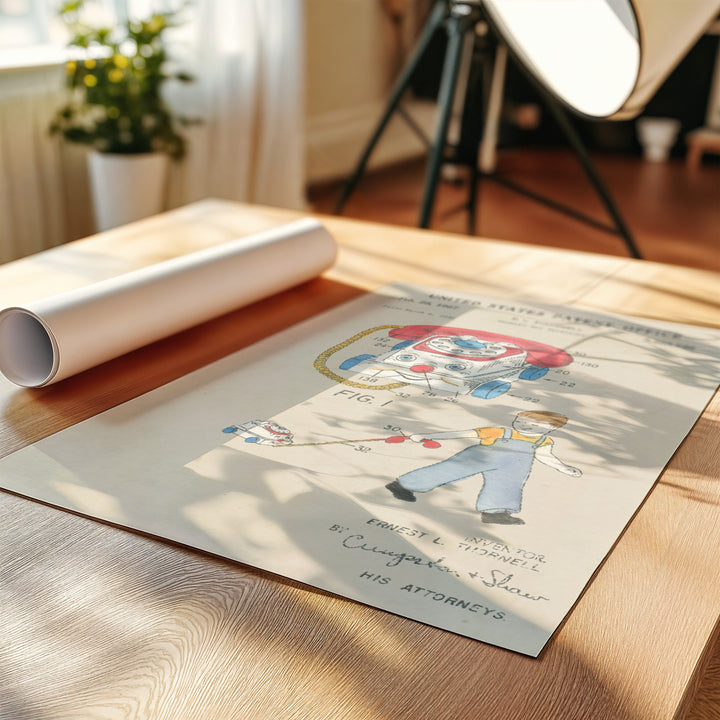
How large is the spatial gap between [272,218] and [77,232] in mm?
1509

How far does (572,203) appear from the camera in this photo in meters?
3.64

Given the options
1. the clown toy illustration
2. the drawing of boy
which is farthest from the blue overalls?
the clown toy illustration

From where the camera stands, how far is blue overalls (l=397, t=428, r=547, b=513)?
0.63 m

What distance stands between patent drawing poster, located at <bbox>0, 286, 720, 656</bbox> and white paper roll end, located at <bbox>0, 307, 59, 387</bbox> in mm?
98

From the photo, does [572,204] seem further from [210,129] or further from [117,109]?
[117,109]

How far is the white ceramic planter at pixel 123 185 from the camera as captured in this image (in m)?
2.50

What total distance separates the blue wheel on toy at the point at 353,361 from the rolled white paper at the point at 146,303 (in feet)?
0.59

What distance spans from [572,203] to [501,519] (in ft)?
10.5

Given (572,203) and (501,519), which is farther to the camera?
(572,203)

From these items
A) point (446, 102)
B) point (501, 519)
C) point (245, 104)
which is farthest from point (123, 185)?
point (501, 519)

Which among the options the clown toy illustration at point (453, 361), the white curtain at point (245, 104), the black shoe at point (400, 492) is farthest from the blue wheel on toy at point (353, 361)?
the white curtain at point (245, 104)

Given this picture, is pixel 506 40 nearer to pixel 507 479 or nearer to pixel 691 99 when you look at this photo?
pixel 507 479

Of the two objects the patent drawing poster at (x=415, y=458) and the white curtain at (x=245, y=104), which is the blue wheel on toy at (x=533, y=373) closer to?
the patent drawing poster at (x=415, y=458)

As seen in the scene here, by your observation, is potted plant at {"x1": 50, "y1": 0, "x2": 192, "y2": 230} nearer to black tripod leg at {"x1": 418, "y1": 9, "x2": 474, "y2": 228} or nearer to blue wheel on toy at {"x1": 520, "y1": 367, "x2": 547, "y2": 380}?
black tripod leg at {"x1": 418, "y1": 9, "x2": 474, "y2": 228}
